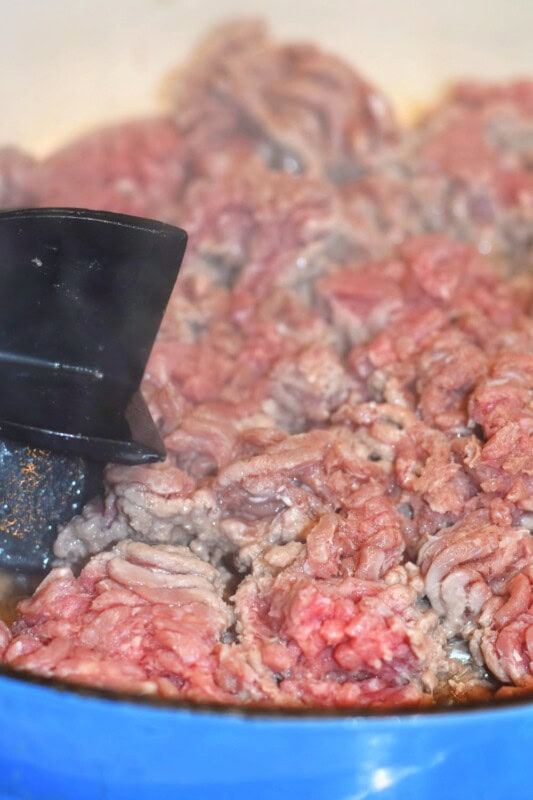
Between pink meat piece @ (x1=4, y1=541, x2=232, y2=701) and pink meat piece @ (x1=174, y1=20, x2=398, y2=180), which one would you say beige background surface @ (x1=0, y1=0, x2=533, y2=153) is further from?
pink meat piece @ (x1=4, y1=541, x2=232, y2=701)

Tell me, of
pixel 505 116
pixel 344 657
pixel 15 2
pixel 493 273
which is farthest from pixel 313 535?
pixel 15 2

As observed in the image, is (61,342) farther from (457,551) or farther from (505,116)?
(505,116)

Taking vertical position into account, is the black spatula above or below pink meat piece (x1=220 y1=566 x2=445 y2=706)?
above

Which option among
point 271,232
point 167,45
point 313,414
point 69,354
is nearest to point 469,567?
point 313,414

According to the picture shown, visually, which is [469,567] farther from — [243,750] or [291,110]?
[291,110]

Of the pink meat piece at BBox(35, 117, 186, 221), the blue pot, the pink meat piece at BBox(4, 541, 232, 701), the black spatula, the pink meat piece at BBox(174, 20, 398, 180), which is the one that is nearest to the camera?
the blue pot

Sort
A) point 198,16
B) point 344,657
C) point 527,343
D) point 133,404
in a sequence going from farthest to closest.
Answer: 1. point 198,16
2. point 527,343
3. point 133,404
4. point 344,657

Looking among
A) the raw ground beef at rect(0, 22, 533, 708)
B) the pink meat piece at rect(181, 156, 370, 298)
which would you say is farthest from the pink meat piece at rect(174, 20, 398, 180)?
the pink meat piece at rect(181, 156, 370, 298)

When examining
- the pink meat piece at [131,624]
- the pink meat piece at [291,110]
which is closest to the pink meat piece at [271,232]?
the pink meat piece at [291,110]
